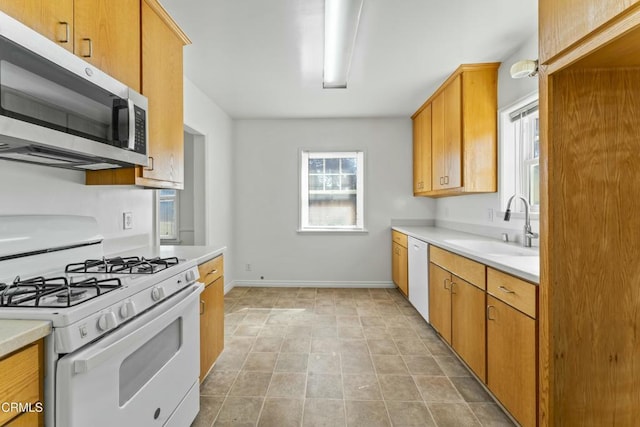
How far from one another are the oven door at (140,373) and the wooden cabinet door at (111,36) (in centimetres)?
119

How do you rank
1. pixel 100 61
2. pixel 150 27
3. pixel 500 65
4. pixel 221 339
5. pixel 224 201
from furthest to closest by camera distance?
pixel 224 201, pixel 500 65, pixel 221 339, pixel 150 27, pixel 100 61

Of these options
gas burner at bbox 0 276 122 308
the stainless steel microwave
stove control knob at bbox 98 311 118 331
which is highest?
the stainless steel microwave

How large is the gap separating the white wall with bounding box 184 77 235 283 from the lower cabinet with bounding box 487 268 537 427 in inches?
120

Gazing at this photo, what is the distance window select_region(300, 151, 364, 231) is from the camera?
4.82 metres

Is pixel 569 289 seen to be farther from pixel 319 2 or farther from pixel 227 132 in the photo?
pixel 227 132

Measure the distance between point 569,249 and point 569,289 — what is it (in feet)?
0.53

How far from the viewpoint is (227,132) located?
449 centimetres

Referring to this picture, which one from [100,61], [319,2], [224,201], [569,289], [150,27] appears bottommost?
[569,289]

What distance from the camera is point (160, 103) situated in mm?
2049

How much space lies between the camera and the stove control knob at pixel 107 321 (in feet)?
3.37

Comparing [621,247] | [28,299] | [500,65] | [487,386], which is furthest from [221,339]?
[500,65]

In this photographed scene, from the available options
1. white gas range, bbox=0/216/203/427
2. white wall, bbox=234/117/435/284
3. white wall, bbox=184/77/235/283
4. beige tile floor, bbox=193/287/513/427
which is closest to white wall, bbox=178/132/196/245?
white wall, bbox=184/77/235/283

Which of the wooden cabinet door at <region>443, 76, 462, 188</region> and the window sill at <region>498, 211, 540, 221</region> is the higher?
the wooden cabinet door at <region>443, 76, 462, 188</region>

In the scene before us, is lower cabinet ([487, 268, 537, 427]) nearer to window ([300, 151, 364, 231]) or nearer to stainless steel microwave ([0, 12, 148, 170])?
stainless steel microwave ([0, 12, 148, 170])
